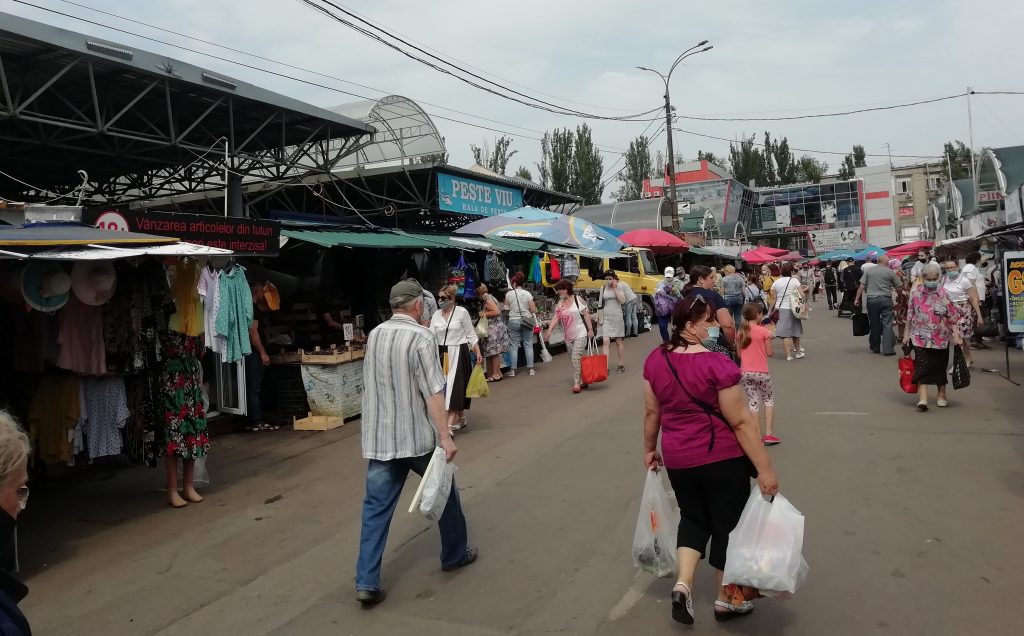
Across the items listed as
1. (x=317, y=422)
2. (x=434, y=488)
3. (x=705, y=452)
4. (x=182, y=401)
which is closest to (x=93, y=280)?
(x=182, y=401)

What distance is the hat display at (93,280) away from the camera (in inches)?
228

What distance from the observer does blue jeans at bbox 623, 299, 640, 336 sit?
18797 millimetres

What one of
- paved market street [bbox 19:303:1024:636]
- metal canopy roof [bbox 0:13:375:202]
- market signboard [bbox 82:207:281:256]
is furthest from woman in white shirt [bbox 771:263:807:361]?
market signboard [bbox 82:207:281:256]

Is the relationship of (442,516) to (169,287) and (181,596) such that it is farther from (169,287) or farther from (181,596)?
(169,287)

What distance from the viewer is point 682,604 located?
141 inches

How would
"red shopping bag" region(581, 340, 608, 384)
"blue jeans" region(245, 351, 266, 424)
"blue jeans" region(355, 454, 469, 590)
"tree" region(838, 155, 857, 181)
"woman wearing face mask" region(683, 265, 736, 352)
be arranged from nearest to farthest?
"blue jeans" region(355, 454, 469, 590) → "woman wearing face mask" region(683, 265, 736, 352) → "blue jeans" region(245, 351, 266, 424) → "red shopping bag" region(581, 340, 608, 384) → "tree" region(838, 155, 857, 181)

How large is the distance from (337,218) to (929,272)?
14047mm

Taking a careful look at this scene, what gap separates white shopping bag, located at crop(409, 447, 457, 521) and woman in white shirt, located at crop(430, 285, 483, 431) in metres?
3.61

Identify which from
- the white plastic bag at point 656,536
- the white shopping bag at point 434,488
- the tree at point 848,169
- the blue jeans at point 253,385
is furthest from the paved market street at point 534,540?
the tree at point 848,169

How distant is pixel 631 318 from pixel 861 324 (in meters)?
6.26

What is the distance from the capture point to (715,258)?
126ft

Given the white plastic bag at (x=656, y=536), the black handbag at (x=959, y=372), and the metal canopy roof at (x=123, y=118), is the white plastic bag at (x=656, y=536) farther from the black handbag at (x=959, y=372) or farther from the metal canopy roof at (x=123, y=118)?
the metal canopy roof at (x=123, y=118)

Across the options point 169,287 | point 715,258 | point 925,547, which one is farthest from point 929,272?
point 715,258

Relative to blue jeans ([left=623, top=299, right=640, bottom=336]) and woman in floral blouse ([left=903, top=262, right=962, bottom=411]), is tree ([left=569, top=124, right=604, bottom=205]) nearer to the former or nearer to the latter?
blue jeans ([left=623, top=299, right=640, bottom=336])
